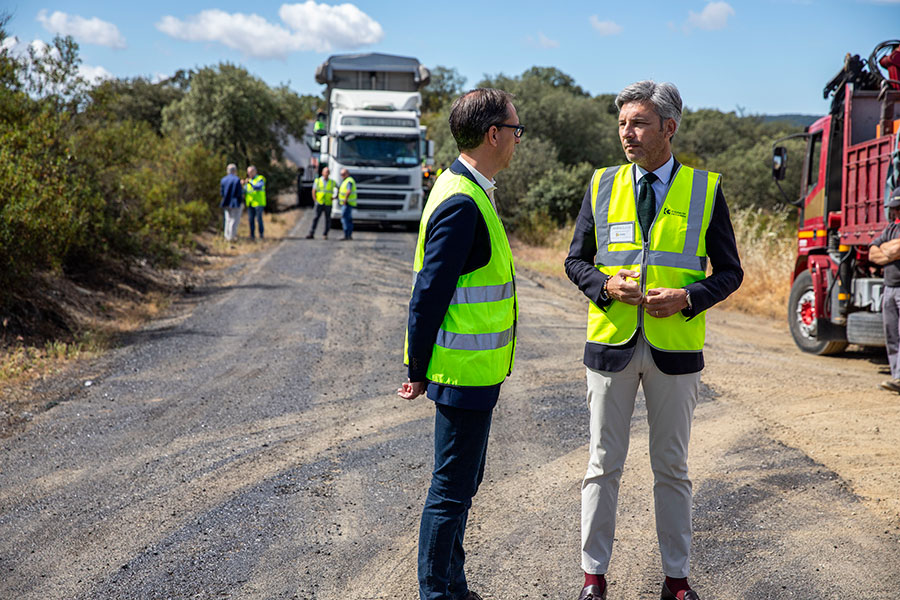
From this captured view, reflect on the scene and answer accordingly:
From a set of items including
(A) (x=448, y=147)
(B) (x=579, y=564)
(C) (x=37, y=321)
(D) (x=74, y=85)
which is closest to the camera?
(B) (x=579, y=564)

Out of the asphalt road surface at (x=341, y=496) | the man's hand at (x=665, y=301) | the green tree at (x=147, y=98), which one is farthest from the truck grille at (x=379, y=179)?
the green tree at (x=147, y=98)

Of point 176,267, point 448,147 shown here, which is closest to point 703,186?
point 176,267

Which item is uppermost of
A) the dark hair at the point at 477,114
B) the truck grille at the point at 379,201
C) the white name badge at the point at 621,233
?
the truck grille at the point at 379,201

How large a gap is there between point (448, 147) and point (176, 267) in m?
17.8

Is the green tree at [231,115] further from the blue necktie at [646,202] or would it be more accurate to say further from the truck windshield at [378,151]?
the blue necktie at [646,202]

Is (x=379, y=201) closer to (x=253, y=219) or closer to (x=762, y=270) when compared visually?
(x=253, y=219)

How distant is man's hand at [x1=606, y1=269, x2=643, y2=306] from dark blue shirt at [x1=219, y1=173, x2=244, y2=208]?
1622 centimetres

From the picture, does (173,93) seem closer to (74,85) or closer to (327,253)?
(327,253)

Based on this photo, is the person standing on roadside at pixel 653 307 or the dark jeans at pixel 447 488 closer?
the dark jeans at pixel 447 488

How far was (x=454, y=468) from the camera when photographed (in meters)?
2.82

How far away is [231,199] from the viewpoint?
18.4m

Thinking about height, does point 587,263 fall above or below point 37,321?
above

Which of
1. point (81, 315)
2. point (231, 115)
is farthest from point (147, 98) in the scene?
point (81, 315)

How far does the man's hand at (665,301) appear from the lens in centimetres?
293
